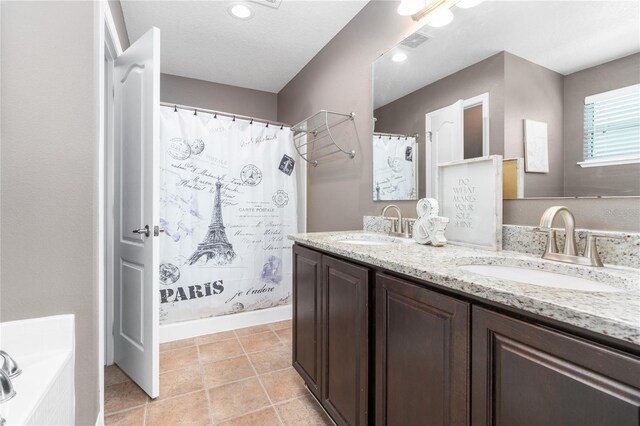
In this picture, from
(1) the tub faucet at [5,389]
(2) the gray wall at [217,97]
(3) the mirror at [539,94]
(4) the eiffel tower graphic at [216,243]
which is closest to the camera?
(1) the tub faucet at [5,389]

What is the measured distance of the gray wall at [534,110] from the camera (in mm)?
1071

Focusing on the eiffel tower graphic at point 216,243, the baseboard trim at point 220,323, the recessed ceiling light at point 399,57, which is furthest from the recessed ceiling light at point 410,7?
the baseboard trim at point 220,323

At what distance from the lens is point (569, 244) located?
3.12ft

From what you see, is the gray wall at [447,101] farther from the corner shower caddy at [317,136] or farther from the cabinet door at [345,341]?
the cabinet door at [345,341]

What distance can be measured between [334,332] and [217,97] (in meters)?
2.98

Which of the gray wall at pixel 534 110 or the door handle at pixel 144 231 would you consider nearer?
the gray wall at pixel 534 110

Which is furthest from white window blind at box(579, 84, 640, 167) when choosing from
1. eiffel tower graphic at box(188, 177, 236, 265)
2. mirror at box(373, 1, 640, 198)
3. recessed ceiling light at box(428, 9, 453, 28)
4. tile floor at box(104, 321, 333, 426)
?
eiffel tower graphic at box(188, 177, 236, 265)

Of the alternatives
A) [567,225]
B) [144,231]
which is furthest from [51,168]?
[567,225]

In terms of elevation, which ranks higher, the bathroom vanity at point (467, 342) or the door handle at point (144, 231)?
the door handle at point (144, 231)

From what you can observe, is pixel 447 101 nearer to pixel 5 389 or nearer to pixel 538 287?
pixel 538 287

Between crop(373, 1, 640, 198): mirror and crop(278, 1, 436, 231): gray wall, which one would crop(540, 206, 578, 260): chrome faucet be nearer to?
crop(373, 1, 640, 198): mirror

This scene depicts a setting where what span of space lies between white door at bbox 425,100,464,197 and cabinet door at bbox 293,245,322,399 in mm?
753

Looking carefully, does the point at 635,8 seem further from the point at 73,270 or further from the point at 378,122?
the point at 73,270

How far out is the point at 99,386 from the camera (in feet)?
4.62
